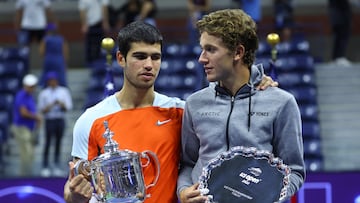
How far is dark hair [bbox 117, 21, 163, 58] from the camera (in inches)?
179

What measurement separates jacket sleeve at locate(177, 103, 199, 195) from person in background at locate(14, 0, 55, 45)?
365 inches

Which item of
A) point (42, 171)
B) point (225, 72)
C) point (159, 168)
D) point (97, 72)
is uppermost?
point (225, 72)

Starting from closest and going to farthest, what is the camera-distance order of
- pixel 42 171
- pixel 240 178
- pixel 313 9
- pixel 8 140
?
pixel 240 178 → pixel 42 171 → pixel 8 140 → pixel 313 9

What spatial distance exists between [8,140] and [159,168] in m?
8.08

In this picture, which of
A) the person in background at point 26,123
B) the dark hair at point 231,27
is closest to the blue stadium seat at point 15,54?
the person in background at point 26,123

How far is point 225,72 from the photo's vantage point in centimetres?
429

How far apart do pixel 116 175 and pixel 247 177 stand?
0.55 metres

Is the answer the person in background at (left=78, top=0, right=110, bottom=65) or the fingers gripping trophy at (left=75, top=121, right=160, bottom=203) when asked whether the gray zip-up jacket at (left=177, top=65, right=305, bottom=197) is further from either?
the person in background at (left=78, top=0, right=110, bottom=65)

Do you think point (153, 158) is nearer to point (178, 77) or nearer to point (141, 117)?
point (141, 117)

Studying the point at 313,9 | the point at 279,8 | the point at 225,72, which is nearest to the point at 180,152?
the point at 225,72

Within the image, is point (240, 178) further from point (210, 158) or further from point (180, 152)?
A: point (180, 152)

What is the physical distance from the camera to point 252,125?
4.24 meters

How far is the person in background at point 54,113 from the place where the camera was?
11.4 metres

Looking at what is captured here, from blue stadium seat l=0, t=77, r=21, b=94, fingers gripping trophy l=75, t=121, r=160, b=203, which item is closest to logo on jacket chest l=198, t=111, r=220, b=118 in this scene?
fingers gripping trophy l=75, t=121, r=160, b=203
